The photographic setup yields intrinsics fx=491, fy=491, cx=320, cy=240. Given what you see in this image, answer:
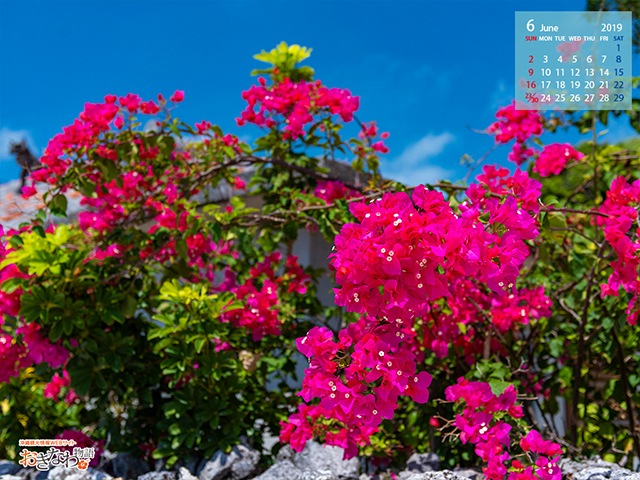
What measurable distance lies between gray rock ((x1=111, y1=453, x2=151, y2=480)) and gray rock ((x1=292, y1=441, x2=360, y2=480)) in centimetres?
80

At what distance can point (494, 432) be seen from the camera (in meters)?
1.65

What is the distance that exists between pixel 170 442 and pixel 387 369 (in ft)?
5.23

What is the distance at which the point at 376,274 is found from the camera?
3.68 feet

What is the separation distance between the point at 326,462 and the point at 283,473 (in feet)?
0.69

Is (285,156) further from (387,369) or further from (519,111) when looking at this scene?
(387,369)

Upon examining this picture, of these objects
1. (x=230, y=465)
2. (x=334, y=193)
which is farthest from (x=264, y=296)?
(x=230, y=465)

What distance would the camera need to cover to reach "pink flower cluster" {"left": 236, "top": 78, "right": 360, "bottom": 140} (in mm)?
2744

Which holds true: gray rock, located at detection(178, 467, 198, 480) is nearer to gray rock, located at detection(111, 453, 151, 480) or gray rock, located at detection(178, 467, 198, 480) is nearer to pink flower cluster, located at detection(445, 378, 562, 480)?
gray rock, located at detection(111, 453, 151, 480)

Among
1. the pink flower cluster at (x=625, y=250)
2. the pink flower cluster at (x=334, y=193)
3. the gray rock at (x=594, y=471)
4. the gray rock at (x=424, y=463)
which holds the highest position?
the pink flower cluster at (x=334, y=193)

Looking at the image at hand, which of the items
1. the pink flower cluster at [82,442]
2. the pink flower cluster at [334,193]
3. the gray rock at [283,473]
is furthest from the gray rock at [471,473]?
the pink flower cluster at [82,442]

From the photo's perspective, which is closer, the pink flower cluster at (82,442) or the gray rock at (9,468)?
the gray rock at (9,468)

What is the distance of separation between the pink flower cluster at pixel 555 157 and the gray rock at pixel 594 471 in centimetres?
146

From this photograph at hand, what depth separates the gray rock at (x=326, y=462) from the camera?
213cm
